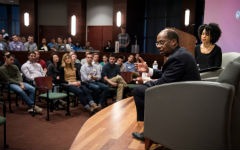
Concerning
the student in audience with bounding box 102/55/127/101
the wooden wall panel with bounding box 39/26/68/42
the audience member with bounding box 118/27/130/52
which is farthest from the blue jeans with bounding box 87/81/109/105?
the wooden wall panel with bounding box 39/26/68/42

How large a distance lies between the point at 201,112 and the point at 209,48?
1.46 meters

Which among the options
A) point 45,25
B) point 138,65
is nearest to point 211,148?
point 138,65

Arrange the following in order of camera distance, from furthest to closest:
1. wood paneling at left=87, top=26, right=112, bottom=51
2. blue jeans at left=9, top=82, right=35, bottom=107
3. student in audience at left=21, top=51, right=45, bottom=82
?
wood paneling at left=87, top=26, right=112, bottom=51
student in audience at left=21, top=51, right=45, bottom=82
blue jeans at left=9, top=82, right=35, bottom=107

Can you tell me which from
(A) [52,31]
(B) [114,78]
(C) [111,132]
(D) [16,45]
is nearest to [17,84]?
(B) [114,78]

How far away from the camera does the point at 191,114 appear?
1.95 metres

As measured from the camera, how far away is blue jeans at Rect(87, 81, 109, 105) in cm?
572

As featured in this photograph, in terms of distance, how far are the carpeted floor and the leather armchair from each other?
70.2 inches

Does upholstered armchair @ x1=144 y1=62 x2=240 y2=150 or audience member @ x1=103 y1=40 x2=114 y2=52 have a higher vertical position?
audience member @ x1=103 y1=40 x2=114 y2=52

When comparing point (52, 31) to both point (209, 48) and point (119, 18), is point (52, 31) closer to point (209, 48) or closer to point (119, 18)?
point (119, 18)

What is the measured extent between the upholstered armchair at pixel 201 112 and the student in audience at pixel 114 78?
12.3 ft

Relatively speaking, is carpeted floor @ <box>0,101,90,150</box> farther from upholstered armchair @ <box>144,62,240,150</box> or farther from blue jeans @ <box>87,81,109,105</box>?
upholstered armchair @ <box>144,62,240,150</box>

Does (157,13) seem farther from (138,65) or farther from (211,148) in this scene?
(211,148)

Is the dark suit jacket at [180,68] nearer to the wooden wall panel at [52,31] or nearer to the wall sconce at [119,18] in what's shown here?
the wall sconce at [119,18]

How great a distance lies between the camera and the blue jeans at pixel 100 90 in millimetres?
5719
